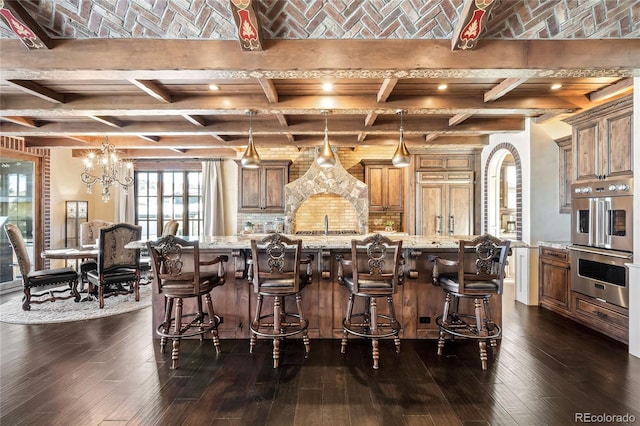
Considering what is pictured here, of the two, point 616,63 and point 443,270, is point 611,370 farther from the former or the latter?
point 616,63

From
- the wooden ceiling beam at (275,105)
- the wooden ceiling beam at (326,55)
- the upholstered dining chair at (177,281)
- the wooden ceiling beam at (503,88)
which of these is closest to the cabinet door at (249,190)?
the wooden ceiling beam at (275,105)

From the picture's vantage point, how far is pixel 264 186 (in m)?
6.95

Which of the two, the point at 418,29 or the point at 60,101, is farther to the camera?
the point at 60,101

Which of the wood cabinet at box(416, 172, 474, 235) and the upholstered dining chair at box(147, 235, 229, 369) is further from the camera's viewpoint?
→ the wood cabinet at box(416, 172, 474, 235)

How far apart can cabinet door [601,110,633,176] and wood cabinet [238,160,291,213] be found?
17.0 feet

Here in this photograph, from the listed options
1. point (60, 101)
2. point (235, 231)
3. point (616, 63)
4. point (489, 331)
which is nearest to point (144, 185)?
point (235, 231)

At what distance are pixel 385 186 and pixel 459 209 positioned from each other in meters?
1.60

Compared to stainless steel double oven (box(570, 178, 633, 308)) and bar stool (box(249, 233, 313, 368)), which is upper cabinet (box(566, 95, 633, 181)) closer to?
stainless steel double oven (box(570, 178, 633, 308))

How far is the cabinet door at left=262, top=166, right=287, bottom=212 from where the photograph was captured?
22.7 feet

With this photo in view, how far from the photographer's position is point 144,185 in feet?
25.8

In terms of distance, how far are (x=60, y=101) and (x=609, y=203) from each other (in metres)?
6.46

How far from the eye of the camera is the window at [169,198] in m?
7.83

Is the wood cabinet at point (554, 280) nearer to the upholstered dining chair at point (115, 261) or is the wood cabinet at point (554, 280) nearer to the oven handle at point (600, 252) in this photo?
the oven handle at point (600, 252)

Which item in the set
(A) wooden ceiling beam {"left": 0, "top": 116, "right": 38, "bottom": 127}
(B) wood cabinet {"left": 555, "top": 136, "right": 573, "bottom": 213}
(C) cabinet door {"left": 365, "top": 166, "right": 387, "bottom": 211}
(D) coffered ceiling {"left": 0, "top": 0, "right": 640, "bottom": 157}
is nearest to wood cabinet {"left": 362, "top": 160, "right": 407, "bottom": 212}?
(C) cabinet door {"left": 365, "top": 166, "right": 387, "bottom": 211}
